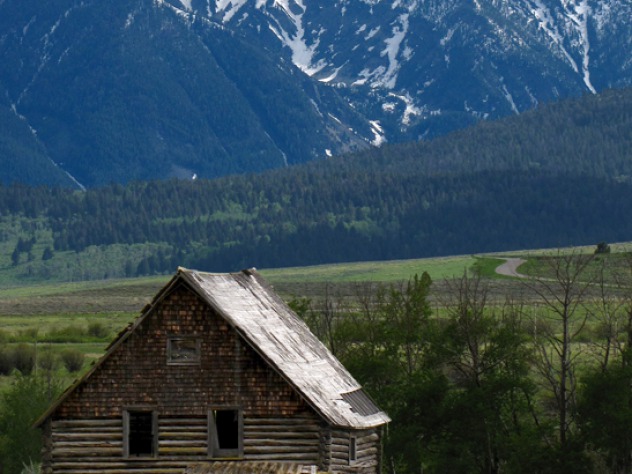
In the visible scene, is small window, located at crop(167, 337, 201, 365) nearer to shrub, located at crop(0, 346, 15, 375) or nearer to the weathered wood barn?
the weathered wood barn

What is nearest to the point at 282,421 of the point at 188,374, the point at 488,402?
the point at 188,374

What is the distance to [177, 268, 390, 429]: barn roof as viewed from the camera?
4506cm

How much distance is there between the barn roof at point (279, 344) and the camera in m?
45.1

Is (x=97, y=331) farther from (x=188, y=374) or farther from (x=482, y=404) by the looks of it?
(x=188, y=374)

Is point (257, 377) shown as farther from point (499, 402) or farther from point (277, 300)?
point (499, 402)

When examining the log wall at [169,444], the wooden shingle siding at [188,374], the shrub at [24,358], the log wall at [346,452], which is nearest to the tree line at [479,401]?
the log wall at [346,452]

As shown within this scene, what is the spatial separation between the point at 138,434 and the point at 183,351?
2.66 metres

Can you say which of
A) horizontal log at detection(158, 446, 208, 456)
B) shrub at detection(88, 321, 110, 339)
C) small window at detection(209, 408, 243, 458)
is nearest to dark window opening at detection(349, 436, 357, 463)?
small window at detection(209, 408, 243, 458)

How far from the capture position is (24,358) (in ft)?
342

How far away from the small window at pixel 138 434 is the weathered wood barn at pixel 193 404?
0.03m

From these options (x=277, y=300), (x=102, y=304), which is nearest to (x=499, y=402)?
(x=277, y=300)

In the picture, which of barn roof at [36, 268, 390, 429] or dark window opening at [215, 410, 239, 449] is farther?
dark window opening at [215, 410, 239, 449]

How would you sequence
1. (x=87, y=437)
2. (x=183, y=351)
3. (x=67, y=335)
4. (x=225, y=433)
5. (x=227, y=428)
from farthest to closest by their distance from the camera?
(x=67, y=335) → (x=227, y=428) → (x=225, y=433) → (x=87, y=437) → (x=183, y=351)

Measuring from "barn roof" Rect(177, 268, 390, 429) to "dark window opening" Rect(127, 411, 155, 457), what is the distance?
3.53 meters
